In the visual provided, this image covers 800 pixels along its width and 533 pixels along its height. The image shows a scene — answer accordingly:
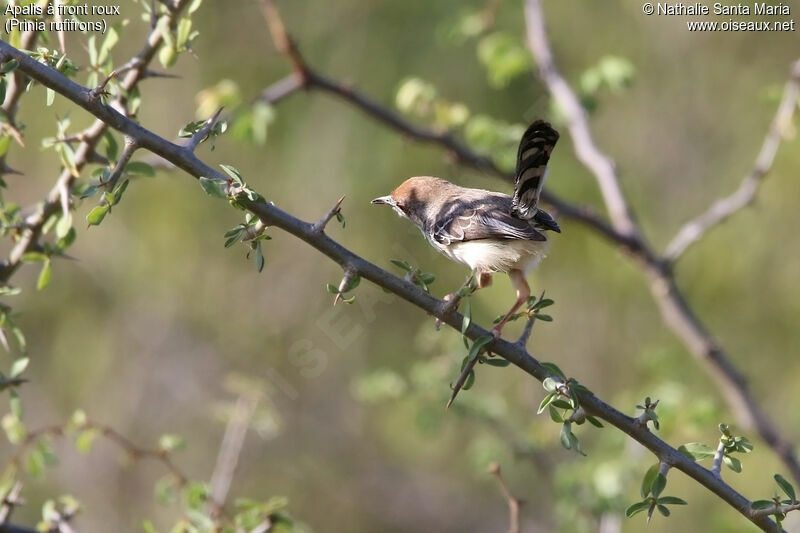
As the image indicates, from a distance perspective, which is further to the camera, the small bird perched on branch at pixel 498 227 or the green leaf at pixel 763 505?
the small bird perched on branch at pixel 498 227

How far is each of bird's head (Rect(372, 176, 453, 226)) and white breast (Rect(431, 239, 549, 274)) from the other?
0.43 m

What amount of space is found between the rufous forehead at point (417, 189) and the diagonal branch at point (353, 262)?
1.90 m

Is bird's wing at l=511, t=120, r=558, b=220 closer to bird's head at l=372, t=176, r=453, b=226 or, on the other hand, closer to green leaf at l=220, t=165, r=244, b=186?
bird's head at l=372, t=176, r=453, b=226

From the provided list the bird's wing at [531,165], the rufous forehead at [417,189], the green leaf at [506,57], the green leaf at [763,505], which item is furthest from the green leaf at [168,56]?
the green leaf at [506,57]

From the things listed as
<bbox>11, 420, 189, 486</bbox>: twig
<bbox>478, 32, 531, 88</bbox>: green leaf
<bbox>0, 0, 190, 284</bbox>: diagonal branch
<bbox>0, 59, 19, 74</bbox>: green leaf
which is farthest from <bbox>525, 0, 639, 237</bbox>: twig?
<bbox>0, 59, 19, 74</bbox>: green leaf

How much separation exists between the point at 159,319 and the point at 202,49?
9.61ft

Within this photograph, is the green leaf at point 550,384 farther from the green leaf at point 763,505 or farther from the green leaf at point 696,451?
the green leaf at point 763,505

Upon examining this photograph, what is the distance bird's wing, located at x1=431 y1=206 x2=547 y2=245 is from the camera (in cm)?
345

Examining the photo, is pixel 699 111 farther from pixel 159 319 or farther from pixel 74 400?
pixel 74 400

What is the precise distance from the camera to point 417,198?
13.4 feet

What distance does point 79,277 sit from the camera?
29.9 feet

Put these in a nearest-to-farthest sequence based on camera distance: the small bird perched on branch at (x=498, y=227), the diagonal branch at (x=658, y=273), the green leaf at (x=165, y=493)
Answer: the green leaf at (x=165, y=493) → the small bird perched on branch at (x=498, y=227) → the diagonal branch at (x=658, y=273)

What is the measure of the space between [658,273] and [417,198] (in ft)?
4.57

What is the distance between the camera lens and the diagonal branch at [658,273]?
4.34 m
